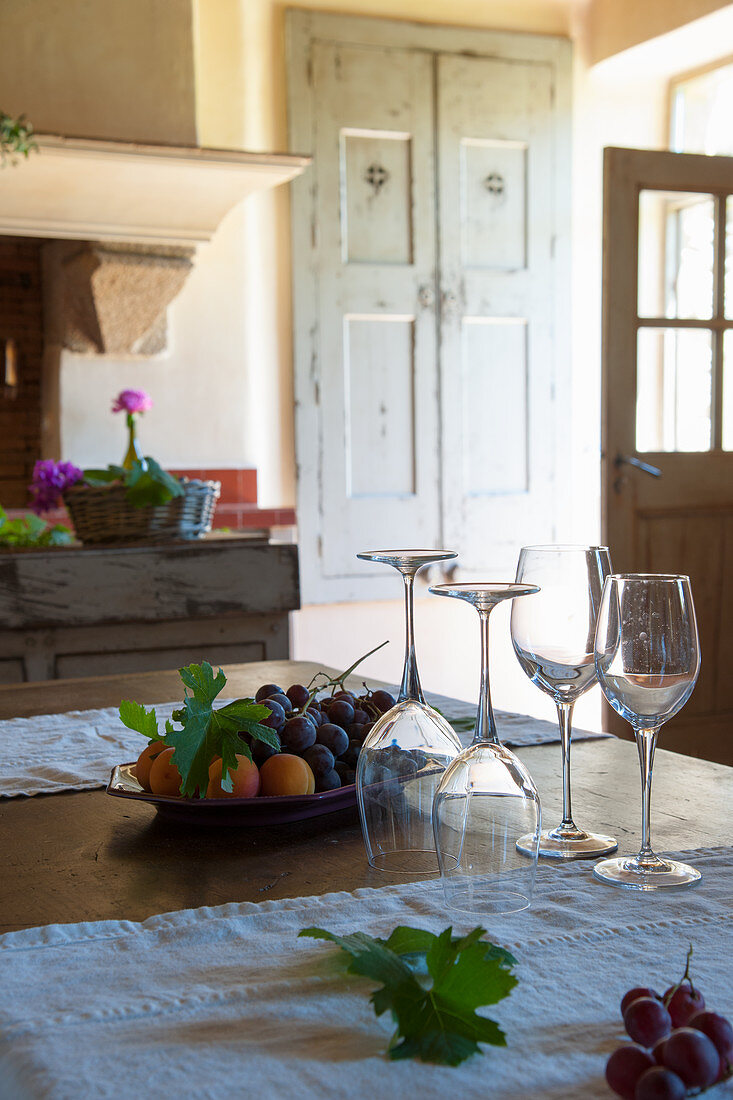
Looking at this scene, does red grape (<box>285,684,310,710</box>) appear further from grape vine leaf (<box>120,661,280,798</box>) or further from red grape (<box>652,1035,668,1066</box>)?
red grape (<box>652,1035,668,1066</box>)

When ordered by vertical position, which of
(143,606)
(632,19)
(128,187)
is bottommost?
(143,606)

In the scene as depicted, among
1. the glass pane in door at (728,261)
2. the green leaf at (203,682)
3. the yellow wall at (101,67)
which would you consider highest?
the yellow wall at (101,67)

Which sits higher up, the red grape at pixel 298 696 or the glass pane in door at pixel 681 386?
the glass pane in door at pixel 681 386

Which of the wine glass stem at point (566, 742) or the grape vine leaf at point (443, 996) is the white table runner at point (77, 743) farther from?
the grape vine leaf at point (443, 996)

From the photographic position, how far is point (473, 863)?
2.19 feet

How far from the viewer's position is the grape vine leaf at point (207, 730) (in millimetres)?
746

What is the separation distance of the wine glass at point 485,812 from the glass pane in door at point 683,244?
2.73m

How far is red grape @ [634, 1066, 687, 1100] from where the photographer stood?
39 cm

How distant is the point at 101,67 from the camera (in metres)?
3.09

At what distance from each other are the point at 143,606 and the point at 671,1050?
1873 millimetres

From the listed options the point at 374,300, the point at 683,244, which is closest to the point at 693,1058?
the point at 683,244

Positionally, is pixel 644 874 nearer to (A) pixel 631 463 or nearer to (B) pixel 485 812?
(B) pixel 485 812

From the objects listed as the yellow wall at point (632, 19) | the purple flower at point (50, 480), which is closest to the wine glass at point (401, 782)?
the purple flower at point (50, 480)

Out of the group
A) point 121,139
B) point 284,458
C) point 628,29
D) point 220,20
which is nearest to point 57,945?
point 121,139
